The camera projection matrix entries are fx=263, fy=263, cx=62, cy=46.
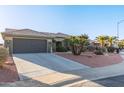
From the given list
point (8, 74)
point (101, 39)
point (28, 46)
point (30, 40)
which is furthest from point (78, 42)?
point (8, 74)

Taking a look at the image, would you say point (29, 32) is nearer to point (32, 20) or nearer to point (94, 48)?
point (32, 20)

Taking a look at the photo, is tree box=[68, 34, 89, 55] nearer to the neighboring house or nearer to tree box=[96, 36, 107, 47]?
the neighboring house

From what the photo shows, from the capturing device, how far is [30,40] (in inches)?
1145

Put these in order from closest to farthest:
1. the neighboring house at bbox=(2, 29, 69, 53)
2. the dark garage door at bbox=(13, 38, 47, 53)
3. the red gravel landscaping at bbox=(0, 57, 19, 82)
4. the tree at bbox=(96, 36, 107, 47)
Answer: the red gravel landscaping at bbox=(0, 57, 19, 82) → the neighboring house at bbox=(2, 29, 69, 53) → the dark garage door at bbox=(13, 38, 47, 53) → the tree at bbox=(96, 36, 107, 47)

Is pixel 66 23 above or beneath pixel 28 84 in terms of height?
above

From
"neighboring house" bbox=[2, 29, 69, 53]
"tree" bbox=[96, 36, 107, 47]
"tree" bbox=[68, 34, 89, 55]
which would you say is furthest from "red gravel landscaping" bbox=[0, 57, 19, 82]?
"tree" bbox=[96, 36, 107, 47]

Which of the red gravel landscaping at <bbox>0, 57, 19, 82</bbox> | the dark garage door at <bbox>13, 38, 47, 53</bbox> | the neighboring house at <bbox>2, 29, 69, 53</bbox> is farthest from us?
the dark garage door at <bbox>13, 38, 47, 53</bbox>

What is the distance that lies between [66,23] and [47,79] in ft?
34.8

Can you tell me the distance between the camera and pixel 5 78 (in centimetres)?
1385

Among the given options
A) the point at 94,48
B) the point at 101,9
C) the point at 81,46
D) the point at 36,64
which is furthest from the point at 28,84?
the point at 94,48

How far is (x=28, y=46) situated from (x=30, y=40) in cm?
80

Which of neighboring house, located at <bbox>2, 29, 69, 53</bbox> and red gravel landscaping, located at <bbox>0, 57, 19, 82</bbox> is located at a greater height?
neighboring house, located at <bbox>2, 29, 69, 53</bbox>

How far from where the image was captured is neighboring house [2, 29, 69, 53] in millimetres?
27578

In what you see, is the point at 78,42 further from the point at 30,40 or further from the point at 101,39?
the point at 101,39
